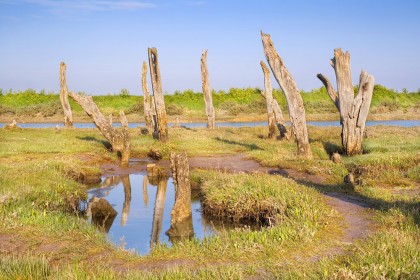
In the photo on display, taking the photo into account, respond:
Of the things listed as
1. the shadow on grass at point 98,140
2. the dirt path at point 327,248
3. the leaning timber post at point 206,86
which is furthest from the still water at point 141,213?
the leaning timber post at point 206,86

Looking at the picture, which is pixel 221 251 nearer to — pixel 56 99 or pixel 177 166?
pixel 177 166

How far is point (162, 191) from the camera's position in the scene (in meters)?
16.9

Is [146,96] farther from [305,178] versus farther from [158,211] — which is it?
[158,211]

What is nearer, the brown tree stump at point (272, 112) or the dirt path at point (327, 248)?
the dirt path at point (327, 248)

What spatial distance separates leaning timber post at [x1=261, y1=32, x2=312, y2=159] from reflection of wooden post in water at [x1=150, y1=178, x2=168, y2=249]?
18.4ft

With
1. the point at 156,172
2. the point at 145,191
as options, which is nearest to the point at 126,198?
the point at 145,191

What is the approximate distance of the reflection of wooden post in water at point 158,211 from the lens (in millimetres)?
11320

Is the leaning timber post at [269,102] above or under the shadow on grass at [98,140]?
above

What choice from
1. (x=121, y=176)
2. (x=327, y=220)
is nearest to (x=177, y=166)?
(x=327, y=220)

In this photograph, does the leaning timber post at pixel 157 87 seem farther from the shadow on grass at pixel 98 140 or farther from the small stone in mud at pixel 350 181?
the small stone in mud at pixel 350 181

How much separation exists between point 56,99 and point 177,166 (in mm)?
57056

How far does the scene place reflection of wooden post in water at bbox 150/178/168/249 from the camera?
1132 cm

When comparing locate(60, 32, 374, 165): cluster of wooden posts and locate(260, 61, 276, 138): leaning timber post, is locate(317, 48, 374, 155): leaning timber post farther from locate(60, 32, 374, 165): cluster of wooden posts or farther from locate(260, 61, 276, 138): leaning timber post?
locate(260, 61, 276, 138): leaning timber post

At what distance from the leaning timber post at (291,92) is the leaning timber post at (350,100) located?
2.11 meters
